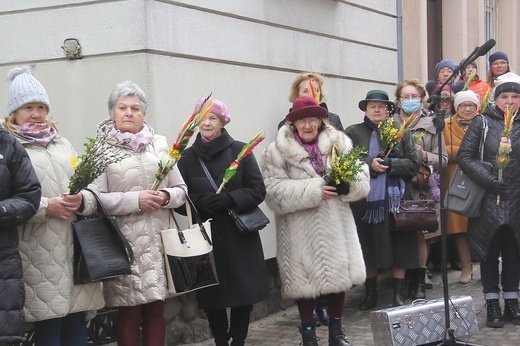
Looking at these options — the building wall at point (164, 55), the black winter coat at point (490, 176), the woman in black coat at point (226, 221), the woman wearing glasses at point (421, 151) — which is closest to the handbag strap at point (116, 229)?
the woman in black coat at point (226, 221)

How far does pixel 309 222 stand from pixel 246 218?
1.93 ft

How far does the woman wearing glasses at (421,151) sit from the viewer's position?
7.48m

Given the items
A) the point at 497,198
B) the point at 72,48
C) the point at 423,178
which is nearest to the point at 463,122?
the point at 423,178

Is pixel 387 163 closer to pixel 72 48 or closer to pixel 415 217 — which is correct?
pixel 415 217

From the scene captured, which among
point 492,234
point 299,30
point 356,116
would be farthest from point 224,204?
point 356,116

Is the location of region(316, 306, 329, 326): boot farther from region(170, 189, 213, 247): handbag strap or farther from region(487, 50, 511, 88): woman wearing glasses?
region(487, 50, 511, 88): woman wearing glasses

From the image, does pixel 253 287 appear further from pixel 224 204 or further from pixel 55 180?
pixel 55 180

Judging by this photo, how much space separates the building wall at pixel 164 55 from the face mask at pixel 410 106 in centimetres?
114

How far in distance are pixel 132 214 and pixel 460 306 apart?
250cm

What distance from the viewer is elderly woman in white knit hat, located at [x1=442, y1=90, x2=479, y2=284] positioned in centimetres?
791

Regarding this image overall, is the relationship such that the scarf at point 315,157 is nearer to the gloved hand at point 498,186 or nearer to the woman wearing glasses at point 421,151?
the gloved hand at point 498,186

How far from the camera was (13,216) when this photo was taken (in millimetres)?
4137

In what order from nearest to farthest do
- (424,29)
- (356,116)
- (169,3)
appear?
1. (169,3)
2. (356,116)
3. (424,29)

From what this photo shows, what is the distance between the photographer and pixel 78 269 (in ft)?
15.3
